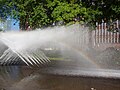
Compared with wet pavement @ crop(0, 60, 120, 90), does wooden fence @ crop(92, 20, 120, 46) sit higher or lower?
lower

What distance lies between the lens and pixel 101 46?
3506cm

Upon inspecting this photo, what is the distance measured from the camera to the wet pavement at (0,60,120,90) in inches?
468

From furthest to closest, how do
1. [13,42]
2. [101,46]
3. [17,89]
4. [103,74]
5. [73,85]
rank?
[101,46] < [13,42] < [103,74] < [73,85] < [17,89]

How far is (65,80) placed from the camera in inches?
532

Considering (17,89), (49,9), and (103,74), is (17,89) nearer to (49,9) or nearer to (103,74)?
(103,74)

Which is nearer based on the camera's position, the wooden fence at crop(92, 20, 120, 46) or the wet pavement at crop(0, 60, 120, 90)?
the wet pavement at crop(0, 60, 120, 90)

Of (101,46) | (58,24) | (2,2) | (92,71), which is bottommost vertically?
(101,46)

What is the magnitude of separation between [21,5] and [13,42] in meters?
4.69

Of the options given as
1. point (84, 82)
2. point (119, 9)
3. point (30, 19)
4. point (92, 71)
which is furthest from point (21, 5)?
point (84, 82)

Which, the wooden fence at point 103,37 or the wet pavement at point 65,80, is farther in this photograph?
the wooden fence at point 103,37

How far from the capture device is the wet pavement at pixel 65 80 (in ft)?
39.0

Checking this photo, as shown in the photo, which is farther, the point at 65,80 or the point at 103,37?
the point at 103,37

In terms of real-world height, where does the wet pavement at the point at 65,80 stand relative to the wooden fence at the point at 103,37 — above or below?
above

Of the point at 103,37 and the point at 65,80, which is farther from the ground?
the point at 65,80
